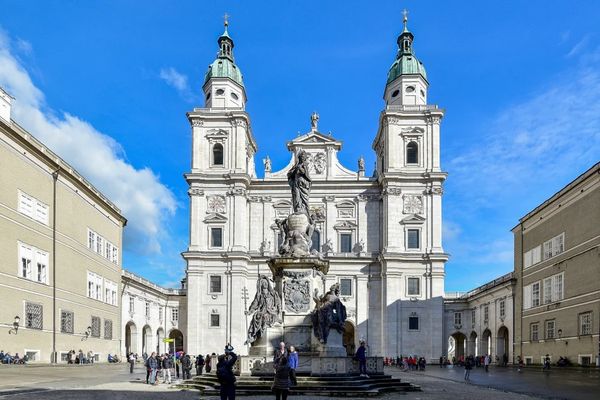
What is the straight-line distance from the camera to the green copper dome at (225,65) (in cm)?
7756

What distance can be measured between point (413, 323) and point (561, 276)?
74.8ft

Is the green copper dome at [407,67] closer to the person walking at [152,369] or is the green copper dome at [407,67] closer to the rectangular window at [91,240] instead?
the rectangular window at [91,240]

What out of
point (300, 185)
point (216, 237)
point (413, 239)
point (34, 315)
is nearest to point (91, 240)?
point (34, 315)

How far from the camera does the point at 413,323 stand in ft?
229

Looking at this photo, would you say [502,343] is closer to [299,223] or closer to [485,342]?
[485,342]

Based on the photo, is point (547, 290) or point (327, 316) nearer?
point (327, 316)

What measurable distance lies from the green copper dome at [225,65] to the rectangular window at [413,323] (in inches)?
1277

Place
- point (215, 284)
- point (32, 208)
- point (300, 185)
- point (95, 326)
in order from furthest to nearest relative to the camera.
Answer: point (215, 284) < point (95, 326) < point (32, 208) < point (300, 185)

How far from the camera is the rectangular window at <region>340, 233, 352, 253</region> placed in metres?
73.6

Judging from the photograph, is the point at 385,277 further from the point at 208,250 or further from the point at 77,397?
the point at 77,397

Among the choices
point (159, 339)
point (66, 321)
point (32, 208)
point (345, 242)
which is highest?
point (32, 208)

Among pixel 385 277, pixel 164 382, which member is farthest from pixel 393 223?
pixel 164 382

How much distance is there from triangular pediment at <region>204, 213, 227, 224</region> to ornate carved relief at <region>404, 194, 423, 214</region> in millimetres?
18808

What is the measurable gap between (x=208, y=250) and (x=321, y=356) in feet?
164
